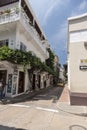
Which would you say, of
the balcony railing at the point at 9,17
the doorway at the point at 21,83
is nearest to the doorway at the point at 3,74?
the doorway at the point at 21,83

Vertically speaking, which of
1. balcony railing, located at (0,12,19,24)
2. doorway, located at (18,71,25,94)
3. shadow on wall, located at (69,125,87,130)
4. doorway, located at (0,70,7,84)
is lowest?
shadow on wall, located at (69,125,87,130)

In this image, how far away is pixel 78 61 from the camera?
11984mm

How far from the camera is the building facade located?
11.6 metres

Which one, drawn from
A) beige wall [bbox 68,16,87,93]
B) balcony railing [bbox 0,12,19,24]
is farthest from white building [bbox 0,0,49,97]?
beige wall [bbox 68,16,87,93]

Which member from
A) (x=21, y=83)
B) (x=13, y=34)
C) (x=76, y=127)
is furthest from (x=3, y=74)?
(x=76, y=127)

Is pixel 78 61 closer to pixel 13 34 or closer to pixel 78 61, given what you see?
pixel 78 61

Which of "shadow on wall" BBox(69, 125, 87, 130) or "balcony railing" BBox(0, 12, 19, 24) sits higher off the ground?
"balcony railing" BBox(0, 12, 19, 24)

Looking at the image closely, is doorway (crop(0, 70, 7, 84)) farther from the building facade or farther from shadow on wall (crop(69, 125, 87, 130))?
shadow on wall (crop(69, 125, 87, 130))

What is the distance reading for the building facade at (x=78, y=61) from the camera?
1163 cm

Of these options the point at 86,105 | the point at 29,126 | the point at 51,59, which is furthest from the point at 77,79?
the point at 51,59

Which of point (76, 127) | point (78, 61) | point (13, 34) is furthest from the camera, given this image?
point (13, 34)

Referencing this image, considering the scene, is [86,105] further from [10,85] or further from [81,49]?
[10,85]

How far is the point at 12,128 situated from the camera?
6555mm

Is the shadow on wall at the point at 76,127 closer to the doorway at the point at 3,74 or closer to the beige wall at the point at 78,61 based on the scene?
the beige wall at the point at 78,61
